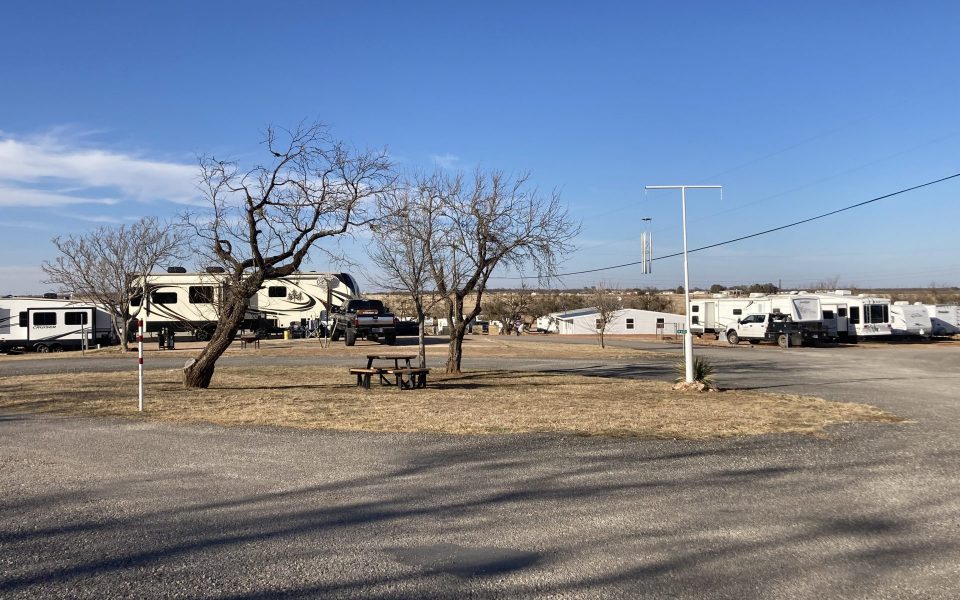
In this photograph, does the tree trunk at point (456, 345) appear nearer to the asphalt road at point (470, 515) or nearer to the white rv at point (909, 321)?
the asphalt road at point (470, 515)

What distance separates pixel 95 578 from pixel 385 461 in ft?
13.0

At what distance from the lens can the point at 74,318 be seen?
3484 cm

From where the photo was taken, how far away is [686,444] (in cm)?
949

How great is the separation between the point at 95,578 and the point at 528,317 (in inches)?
2500

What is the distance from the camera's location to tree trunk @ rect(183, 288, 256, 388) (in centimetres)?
1546

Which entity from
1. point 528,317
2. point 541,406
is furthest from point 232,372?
point 528,317

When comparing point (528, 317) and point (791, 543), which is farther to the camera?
point (528, 317)

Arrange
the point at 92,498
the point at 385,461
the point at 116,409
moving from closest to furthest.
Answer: the point at 92,498 < the point at 385,461 < the point at 116,409

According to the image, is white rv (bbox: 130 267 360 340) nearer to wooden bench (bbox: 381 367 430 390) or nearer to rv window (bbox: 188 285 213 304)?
rv window (bbox: 188 285 213 304)

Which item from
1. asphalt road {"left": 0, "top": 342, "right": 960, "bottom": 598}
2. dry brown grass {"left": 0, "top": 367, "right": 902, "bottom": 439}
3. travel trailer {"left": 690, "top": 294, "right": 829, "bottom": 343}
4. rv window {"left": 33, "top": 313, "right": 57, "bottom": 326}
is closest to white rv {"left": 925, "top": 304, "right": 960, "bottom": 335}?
travel trailer {"left": 690, "top": 294, "right": 829, "bottom": 343}

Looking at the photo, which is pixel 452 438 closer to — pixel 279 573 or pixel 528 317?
pixel 279 573

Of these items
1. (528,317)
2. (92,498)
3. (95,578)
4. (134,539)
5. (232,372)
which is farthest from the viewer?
(528,317)

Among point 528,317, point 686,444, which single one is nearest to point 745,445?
point 686,444

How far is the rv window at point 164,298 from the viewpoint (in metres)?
36.9
